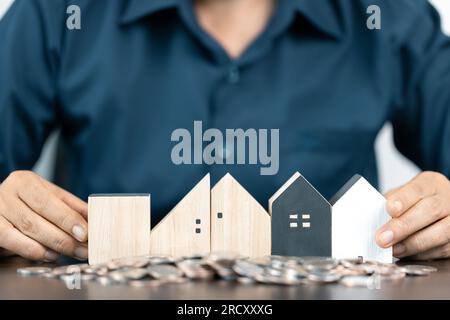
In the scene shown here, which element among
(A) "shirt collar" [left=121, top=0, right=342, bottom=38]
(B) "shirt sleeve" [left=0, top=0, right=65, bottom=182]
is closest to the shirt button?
(A) "shirt collar" [left=121, top=0, right=342, bottom=38]

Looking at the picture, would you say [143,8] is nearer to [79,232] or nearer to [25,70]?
[25,70]

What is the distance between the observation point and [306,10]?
124 cm

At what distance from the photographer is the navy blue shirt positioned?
1210 mm

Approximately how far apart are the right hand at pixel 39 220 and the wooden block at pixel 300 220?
0.21 metres

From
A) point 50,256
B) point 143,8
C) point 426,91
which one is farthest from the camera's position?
point 426,91

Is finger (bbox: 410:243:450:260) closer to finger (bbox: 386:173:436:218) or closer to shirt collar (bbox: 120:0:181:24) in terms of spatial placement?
finger (bbox: 386:173:436:218)

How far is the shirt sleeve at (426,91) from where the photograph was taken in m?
1.30

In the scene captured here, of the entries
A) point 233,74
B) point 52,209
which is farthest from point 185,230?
point 233,74

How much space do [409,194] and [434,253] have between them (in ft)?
0.29

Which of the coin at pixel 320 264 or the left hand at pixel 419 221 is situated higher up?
the left hand at pixel 419 221

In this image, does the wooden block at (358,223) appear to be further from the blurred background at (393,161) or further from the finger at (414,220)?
the blurred background at (393,161)

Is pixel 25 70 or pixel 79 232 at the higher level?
pixel 25 70

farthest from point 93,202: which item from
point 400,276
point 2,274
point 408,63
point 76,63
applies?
point 408,63

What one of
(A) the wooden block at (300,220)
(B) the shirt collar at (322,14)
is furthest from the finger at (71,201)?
(B) the shirt collar at (322,14)
